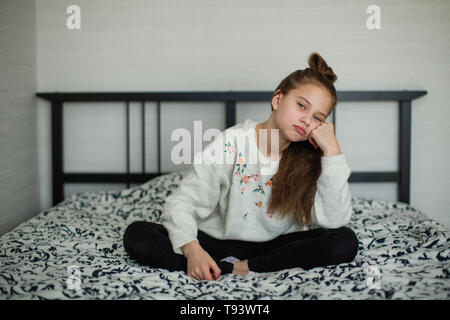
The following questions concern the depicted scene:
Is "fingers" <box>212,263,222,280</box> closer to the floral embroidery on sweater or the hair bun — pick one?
the floral embroidery on sweater

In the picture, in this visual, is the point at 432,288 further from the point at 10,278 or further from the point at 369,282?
the point at 10,278

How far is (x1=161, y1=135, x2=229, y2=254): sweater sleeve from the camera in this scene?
1.03 metres

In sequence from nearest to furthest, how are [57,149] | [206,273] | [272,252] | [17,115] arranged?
[206,273], [272,252], [17,115], [57,149]

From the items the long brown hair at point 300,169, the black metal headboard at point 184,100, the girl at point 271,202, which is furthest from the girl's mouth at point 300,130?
the black metal headboard at point 184,100

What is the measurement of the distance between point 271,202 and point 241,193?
Result: 0.09 m

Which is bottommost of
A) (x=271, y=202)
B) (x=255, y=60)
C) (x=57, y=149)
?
(x=271, y=202)

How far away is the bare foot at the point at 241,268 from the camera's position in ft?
3.28

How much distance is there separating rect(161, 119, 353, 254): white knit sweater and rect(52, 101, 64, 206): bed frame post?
0.97m

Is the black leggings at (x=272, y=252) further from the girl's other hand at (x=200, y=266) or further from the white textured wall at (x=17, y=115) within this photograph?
the white textured wall at (x=17, y=115)

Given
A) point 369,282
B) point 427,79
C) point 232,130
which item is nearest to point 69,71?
point 232,130

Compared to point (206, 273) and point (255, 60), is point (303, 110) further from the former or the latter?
point (255, 60)

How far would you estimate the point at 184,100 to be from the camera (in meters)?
1.72

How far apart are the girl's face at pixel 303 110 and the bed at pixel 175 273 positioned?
386 millimetres

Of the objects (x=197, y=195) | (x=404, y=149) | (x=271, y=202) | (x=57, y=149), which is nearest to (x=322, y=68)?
(x=271, y=202)
